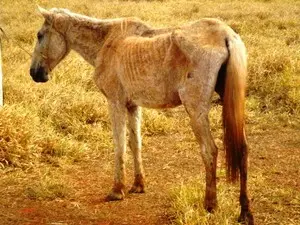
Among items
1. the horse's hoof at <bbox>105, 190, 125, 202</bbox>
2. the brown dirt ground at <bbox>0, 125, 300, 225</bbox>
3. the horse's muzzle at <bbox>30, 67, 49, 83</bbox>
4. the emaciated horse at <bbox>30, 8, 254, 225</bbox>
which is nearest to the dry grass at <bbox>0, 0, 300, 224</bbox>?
the brown dirt ground at <bbox>0, 125, 300, 225</bbox>

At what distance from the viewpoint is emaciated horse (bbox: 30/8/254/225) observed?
452 cm

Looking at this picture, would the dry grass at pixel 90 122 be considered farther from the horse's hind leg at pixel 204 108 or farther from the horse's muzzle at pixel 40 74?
the horse's muzzle at pixel 40 74

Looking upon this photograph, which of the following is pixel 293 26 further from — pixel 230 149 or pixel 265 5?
pixel 230 149

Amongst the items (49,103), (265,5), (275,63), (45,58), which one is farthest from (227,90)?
(265,5)

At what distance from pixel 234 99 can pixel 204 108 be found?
287 millimetres

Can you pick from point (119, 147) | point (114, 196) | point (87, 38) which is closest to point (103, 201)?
point (114, 196)

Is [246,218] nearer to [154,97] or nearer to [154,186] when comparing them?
[154,97]

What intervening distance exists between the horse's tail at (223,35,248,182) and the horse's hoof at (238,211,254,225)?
514 millimetres

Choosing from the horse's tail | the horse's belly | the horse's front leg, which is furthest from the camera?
the horse's front leg

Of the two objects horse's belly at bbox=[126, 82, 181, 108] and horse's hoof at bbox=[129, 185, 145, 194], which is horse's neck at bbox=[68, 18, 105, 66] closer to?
horse's belly at bbox=[126, 82, 181, 108]

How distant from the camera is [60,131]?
7.86 m

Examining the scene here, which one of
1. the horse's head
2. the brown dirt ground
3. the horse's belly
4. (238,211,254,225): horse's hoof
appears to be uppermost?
the horse's head

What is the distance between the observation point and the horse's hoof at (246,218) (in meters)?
4.56

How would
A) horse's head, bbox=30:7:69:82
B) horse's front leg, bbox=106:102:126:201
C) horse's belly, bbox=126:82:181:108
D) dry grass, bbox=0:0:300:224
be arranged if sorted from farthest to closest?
horse's head, bbox=30:7:69:82, horse's front leg, bbox=106:102:126:201, dry grass, bbox=0:0:300:224, horse's belly, bbox=126:82:181:108
